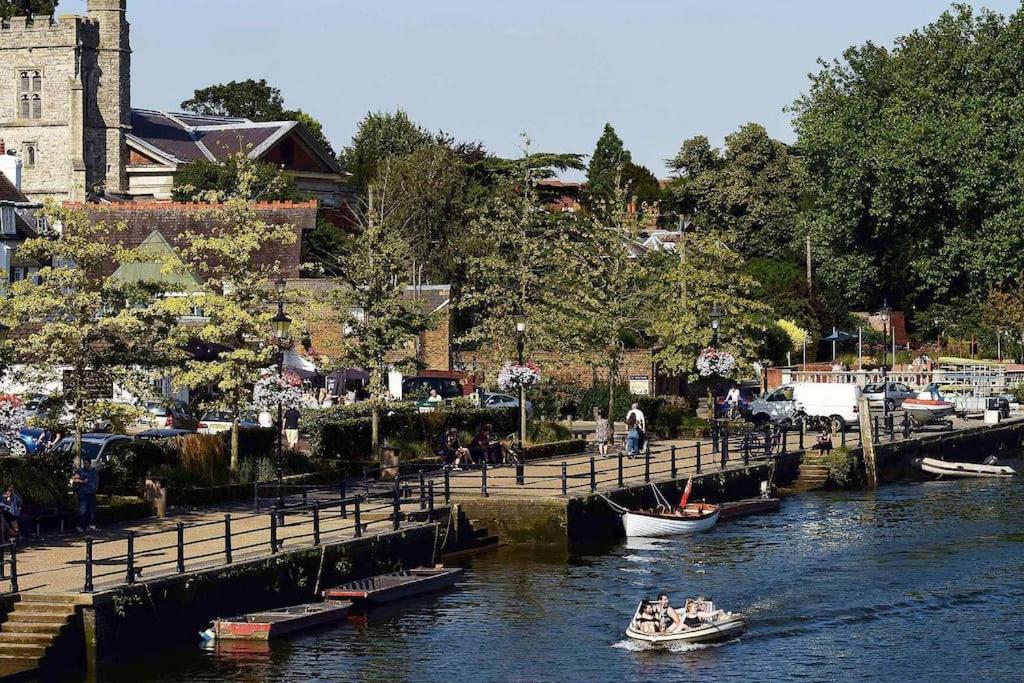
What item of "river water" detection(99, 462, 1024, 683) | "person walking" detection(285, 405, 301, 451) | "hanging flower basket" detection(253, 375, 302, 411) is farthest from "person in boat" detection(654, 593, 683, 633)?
"person walking" detection(285, 405, 301, 451)

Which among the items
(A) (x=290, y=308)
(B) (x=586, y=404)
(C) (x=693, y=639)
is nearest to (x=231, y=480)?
(A) (x=290, y=308)

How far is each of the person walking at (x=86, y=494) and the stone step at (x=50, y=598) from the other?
7.52 meters

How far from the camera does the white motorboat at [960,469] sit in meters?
69.4

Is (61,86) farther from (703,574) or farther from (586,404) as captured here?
(703,574)

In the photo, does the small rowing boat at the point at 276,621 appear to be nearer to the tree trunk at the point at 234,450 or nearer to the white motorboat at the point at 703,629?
the white motorboat at the point at 703,629

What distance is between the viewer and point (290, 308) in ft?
175

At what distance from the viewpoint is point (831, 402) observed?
243 feet

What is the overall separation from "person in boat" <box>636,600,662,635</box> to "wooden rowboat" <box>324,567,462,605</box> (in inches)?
222

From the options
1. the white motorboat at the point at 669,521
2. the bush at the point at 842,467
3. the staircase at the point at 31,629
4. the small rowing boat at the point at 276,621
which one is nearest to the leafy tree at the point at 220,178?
the bush at the point at 842,467

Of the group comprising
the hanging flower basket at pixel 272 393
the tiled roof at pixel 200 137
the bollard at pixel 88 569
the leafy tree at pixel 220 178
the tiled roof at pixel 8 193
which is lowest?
the bollard at pixel 88 569

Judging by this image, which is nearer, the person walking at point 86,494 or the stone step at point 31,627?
the stone step at point 31,627

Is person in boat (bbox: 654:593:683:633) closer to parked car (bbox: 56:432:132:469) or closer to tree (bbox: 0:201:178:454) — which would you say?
parked car (bbox: 56:432:132:469)

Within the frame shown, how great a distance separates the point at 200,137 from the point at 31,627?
10066cm

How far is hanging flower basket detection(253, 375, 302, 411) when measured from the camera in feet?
158
